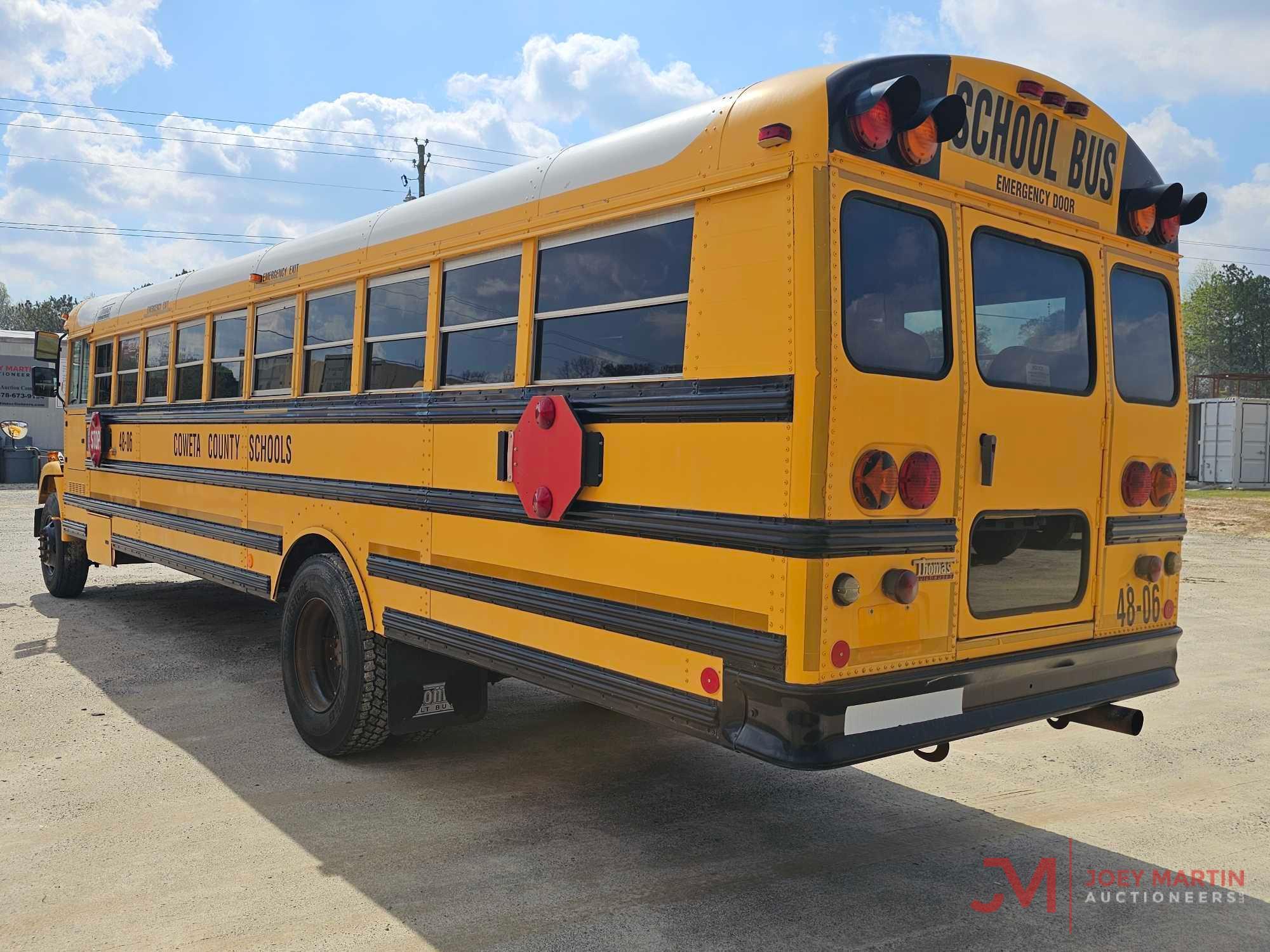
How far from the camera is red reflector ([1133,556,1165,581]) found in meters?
4.06

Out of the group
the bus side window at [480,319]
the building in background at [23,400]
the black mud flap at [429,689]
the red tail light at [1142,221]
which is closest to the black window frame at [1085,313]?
the red tail light at [1142,221]

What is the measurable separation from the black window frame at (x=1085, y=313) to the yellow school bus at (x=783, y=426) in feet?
0.06

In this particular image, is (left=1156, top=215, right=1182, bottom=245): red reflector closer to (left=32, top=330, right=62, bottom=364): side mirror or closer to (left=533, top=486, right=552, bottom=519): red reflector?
(left=533, top=486, right=552, bottom=519): red reflector

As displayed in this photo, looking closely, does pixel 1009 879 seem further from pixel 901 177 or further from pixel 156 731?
pixel 156 731

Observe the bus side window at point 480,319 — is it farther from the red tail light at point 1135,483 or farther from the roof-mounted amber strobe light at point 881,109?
the red tail light at point 1135,483

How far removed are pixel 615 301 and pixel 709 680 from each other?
4.27 feet

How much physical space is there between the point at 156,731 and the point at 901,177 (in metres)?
4.47

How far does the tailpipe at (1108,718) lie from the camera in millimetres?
3883

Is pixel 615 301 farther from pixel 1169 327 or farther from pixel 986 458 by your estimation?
pixel 1169 327

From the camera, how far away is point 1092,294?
13.0ft

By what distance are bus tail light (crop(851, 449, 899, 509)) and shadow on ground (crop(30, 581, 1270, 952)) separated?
138cm

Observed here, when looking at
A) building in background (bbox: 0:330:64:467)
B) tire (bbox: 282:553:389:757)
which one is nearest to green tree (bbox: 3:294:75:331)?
building in background (bbox: 0:330:64:467)

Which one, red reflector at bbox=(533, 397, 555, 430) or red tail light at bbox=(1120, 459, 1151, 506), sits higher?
red reflector at bbox=(533, 397, 555, 430)

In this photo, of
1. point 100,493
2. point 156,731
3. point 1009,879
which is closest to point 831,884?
point 1009,879
